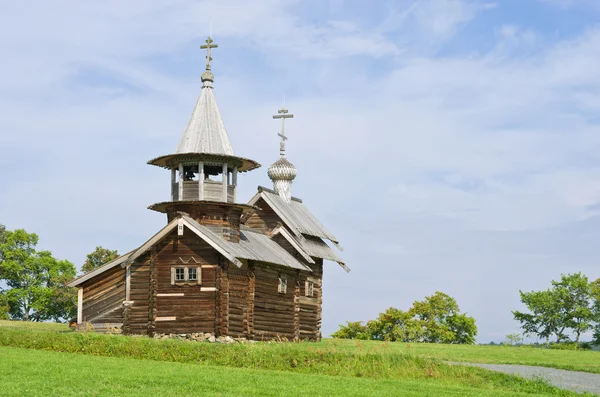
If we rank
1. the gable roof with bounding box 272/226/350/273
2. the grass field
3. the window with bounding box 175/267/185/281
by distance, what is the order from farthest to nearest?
the gable roof with bounding box 272/226/350/273
the window with bounding box 175/267/185/281
the grass field

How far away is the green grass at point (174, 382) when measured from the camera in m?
19.1

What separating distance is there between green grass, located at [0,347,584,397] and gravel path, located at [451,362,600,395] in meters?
2.05

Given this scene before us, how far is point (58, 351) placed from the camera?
28453mm

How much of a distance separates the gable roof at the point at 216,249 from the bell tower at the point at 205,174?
3.45 feet

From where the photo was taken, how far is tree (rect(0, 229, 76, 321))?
6531 centimetres

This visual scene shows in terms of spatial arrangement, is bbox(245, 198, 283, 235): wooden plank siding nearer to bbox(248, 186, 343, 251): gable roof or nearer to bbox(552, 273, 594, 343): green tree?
bbox(248, 186, 343, 251): gable roof

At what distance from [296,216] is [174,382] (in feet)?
97.1

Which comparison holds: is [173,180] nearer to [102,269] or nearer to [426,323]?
[102,269]

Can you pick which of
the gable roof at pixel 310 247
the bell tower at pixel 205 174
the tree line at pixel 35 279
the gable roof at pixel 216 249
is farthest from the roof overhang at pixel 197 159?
the tree line at pixel 35 279

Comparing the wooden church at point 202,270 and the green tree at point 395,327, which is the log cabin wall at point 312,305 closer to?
the wooden church at point 202,270

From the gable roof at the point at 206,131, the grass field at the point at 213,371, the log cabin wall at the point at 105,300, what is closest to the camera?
the grass field at the point at 213,371

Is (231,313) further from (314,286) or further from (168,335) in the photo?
(314,286)

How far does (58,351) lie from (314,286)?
2212 cm

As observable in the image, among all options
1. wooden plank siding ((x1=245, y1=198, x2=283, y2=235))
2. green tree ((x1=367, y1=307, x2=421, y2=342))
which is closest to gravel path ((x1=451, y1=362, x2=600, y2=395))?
wooden plank siding ((x1=245, y1=198, x2=283, y2=235))
